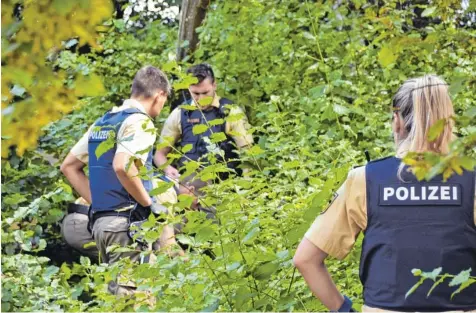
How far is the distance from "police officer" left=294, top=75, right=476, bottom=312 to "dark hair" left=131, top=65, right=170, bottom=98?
2.90m

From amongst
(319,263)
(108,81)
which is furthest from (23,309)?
(108,81)

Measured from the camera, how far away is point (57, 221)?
805 cm

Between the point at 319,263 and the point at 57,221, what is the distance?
200 inches

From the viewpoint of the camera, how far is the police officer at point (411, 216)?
Answer: 300 cm

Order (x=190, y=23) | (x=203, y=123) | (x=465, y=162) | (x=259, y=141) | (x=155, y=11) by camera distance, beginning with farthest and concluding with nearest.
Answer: (x=155, y=11) → (x=190, y=23) → (x=259, y=141) → (x=203, y=123) → (x=465, y=162)

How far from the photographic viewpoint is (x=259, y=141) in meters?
7.29

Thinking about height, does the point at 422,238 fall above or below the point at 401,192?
below

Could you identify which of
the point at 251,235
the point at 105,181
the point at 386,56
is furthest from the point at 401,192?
the point at 105,181

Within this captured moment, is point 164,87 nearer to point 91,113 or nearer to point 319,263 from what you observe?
point 319,263

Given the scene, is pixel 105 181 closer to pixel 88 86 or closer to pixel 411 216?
pixel 411 216

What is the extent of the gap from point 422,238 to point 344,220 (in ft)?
0.86

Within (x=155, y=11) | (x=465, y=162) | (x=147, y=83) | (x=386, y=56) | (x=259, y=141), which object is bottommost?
(x=259, y=141)

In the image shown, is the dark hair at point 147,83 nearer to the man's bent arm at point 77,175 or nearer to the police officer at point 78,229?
the man's bent arm at point 77,175

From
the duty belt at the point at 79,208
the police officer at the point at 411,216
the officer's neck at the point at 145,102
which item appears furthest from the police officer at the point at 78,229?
the police officer at the point at 411,216
